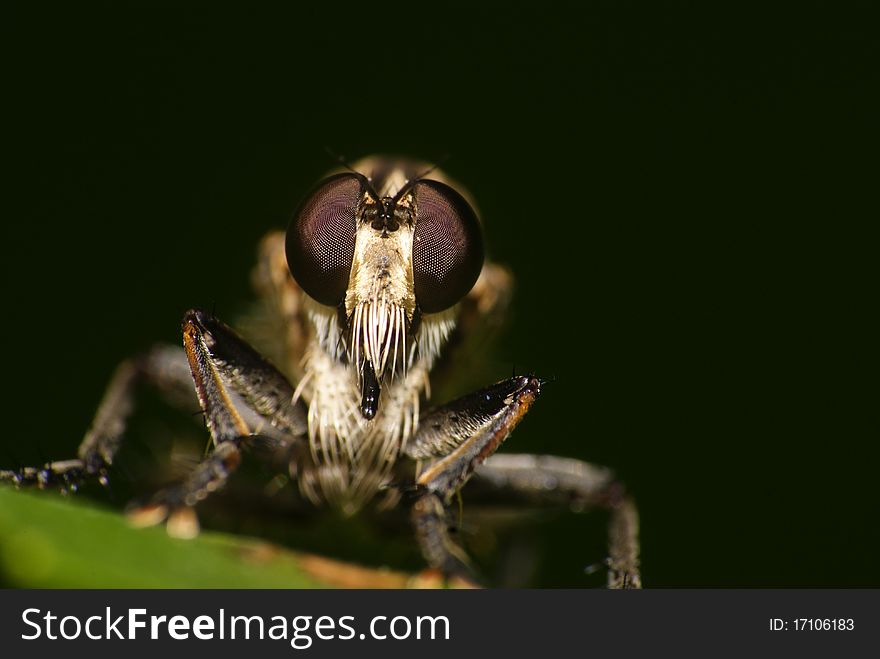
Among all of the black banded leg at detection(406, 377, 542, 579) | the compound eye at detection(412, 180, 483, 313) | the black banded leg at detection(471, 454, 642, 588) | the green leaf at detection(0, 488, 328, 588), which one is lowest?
the green leaf at detection(0, 488, 328, 588)

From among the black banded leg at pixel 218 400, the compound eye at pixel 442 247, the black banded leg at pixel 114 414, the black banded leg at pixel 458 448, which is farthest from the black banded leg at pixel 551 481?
the black banded leg at pixel 114 414

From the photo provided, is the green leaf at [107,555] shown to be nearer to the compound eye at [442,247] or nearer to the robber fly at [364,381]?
the robber fly at [364,381]

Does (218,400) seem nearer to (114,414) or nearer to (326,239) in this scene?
(326,239)

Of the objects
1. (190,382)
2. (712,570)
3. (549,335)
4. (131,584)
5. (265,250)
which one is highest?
(549,335)

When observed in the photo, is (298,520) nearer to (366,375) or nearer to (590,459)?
(366,375)

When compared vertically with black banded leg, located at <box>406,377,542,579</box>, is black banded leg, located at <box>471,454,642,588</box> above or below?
above

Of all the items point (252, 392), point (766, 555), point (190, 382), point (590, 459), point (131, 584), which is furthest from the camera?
point (590, 459)

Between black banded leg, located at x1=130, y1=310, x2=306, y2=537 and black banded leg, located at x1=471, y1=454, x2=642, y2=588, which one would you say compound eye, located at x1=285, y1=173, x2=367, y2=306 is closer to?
black banded leg, located at x1=130, y1=310, x2=306, y2=537

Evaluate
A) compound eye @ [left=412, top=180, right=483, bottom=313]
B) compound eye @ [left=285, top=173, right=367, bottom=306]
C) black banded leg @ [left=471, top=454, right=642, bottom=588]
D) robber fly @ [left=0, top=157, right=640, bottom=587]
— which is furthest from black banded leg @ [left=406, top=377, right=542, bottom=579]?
black banded leg @ [left=471, top=454, right=642, bottom=588]
